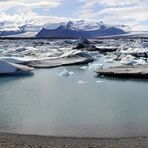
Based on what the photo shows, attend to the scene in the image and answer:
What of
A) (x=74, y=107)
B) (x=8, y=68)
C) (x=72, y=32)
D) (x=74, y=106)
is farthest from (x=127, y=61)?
(x=72, y=32)

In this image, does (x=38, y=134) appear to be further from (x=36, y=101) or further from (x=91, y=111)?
(x=36, y=101)

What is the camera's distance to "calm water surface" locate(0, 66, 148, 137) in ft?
31.6

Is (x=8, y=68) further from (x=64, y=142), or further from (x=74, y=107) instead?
(x=64, y=142)

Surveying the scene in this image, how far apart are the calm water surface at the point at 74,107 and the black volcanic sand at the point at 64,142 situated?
0.50 meters

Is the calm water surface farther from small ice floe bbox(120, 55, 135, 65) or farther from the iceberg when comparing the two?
small ice floe bbox(120, 55, 135, 65)

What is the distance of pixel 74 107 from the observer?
12.0m

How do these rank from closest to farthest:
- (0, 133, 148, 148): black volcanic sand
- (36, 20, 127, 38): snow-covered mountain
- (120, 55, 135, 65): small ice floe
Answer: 1. (0, 133, 148, 148): black volcanic sand
2. (120, 55, 135, 65): small ice floe
3. (36, 20, 127, 38): snow-covered mountain

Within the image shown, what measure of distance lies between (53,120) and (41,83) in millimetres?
7293

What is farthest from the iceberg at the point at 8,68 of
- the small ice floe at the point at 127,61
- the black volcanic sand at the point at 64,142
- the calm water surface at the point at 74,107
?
the black volcanic sand at the point at 64,142

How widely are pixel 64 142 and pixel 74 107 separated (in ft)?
11.8

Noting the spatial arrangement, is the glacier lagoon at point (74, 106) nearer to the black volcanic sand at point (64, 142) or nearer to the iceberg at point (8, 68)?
the black volcanic sand at point (64, 142)

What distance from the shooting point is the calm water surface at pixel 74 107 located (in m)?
9.64

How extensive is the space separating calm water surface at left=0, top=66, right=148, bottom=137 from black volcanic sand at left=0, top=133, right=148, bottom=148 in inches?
19.7

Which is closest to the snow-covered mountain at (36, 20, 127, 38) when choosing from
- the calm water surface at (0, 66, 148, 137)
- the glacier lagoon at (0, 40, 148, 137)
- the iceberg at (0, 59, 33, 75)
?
the iceberg at (0, 59, 33, 75)
